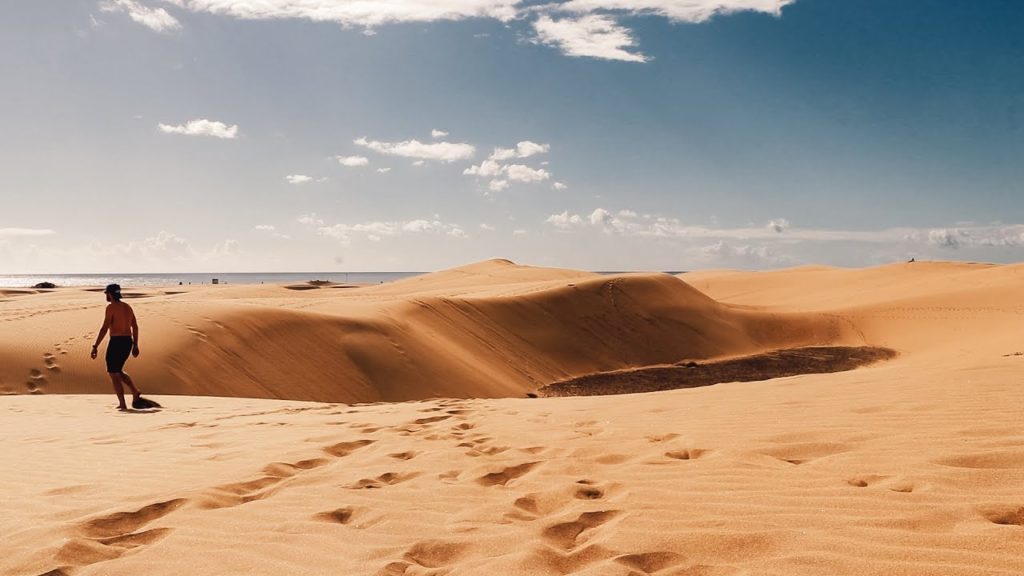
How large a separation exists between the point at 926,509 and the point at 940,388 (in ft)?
10.8

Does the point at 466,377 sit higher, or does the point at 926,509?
the point at 926,509

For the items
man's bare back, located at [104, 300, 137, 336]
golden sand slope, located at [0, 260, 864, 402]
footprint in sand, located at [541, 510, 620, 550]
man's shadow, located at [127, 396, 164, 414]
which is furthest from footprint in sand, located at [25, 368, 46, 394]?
footprint in sand, located at [541, 510, 620, 550]

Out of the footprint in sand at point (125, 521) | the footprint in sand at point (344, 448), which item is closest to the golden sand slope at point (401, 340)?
the footprint in sand at point (344, 448)

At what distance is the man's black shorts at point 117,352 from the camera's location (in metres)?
8.13

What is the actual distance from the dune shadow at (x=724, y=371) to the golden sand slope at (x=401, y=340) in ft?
3.91

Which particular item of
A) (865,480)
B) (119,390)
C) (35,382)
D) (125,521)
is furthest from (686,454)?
(35,382)

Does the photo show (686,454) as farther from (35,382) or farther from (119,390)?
(35,382)

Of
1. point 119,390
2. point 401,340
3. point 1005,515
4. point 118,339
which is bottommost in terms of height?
point 401,340

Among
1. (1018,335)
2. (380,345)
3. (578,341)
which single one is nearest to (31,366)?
(380,345)

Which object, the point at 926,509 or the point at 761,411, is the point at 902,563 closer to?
the point at 926,509

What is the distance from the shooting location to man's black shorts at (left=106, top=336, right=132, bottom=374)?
8133 millimetres

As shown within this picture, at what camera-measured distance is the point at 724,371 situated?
Answer: 18766 millimetres

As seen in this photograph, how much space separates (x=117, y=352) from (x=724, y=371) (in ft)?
50.1

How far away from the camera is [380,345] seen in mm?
14680
